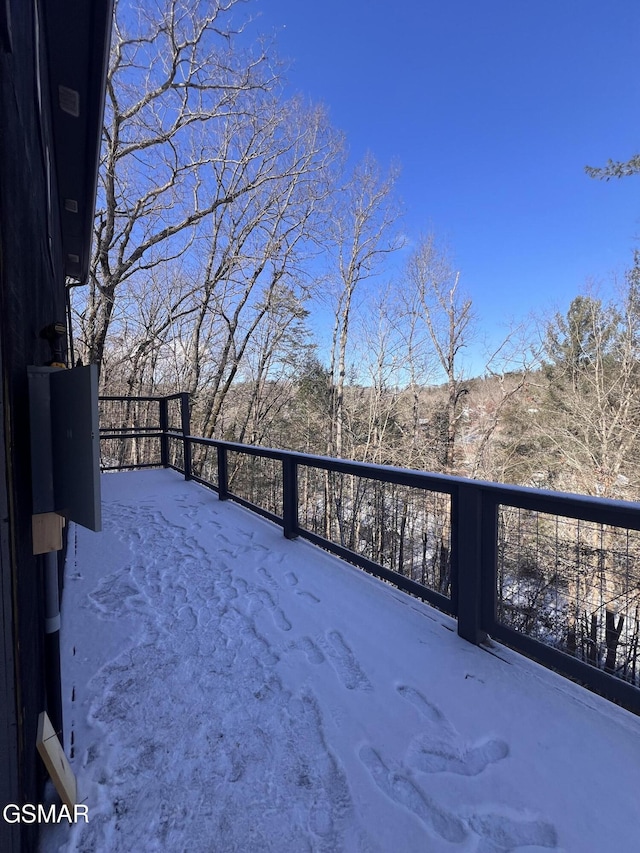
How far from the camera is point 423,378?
15.6 m

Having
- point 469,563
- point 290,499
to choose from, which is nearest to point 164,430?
point 290,499

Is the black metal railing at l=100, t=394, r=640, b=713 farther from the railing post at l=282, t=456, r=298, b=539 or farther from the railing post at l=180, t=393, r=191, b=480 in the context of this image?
the railing post at l=180, t=393, r=191, b=480

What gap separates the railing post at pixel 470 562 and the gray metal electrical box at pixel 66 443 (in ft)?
5.63

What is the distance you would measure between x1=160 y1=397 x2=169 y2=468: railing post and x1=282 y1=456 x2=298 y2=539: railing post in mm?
4302

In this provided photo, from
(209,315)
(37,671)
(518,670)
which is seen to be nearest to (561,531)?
(518,670)

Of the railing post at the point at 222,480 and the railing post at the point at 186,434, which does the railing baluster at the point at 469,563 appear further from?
the railing post at the point at 186,434

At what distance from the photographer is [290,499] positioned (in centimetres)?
379

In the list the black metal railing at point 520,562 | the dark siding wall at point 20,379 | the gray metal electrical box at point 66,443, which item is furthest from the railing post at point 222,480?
the gray metal electrical box at point 66,443

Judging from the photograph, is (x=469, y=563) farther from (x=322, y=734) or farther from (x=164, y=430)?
(x=164, y=430)

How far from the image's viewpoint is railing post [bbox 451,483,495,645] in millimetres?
Answer: 2061

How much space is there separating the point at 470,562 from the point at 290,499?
2.00 metres

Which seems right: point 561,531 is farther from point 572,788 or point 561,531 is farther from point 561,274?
point 561,274

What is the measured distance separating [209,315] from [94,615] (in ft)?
39.6

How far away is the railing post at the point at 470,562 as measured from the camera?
2.06 meters
